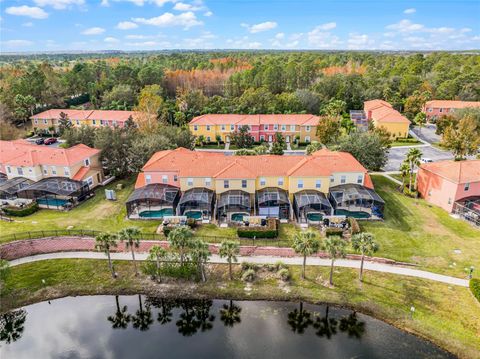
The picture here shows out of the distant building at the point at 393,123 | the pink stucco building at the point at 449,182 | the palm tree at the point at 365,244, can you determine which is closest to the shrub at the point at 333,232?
the palm tree at the point at 365,244

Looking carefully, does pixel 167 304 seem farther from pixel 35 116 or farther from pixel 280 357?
pixel 35 116

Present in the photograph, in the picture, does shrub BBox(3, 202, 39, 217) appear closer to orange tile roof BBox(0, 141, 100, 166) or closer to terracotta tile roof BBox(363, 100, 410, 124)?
orange tile roof BBox(0, 141, 100, 166)

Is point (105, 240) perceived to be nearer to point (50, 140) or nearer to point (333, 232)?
point (333, 232)

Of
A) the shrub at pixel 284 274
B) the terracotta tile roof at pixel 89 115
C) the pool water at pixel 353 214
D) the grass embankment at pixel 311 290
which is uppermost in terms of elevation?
the terracotta tile roof at pixel 89 115

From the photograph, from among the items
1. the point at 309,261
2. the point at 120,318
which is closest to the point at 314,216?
the point at 309,261

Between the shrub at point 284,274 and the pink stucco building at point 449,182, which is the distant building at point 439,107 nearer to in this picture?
the pink stucco building at point 449,182

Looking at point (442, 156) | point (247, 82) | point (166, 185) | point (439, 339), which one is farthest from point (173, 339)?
point (247, 82)
